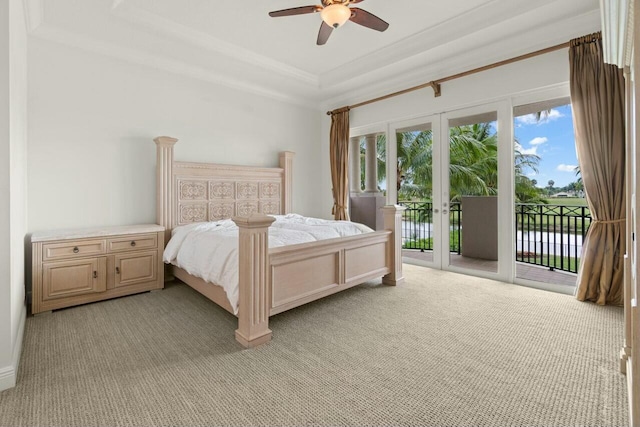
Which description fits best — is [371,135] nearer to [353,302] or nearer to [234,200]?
[234,200]

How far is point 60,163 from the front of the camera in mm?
3305

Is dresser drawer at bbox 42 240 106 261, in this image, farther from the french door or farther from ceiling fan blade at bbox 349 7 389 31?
the french door

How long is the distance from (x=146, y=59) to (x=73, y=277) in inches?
104

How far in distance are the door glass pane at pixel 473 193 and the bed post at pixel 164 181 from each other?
3.58 metres

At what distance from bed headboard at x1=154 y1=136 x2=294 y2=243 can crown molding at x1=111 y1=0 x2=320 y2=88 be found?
1.14 m

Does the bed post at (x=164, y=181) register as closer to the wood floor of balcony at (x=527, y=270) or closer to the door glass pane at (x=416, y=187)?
the door glass pane at (x=416, y=187)

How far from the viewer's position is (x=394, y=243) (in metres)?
3.55

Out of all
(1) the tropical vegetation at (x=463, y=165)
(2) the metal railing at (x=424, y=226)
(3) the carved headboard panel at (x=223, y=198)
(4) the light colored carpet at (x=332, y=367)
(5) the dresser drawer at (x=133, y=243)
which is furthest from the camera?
(2) the metal railing at (x=424, y=226)

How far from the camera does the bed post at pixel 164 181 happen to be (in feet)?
12.3

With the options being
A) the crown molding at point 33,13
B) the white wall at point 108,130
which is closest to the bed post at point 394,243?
the white wall at point 108,130

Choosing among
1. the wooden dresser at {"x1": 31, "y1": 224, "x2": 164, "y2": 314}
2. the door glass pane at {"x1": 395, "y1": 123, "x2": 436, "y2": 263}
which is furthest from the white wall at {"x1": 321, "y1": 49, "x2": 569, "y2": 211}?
the wooden dresser at {"x1": 31, "y1": 224, "x2": 164, "y2": 314}

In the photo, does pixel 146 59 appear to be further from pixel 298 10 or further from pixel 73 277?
pixel 73 277

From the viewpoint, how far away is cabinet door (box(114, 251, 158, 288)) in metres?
3.21

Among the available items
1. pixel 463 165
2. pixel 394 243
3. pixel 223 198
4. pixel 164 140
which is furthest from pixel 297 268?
pixel 463 165
